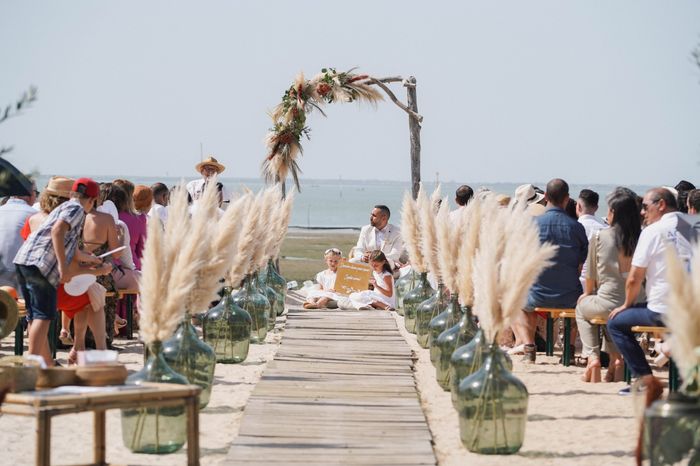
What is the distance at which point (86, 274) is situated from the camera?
872 cm

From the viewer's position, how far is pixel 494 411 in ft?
20.6

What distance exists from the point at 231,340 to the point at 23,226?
6.31ft

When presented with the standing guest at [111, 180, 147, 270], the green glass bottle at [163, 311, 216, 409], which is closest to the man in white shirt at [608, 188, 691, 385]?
the green glass bottle at [163, 311, 216, 409]

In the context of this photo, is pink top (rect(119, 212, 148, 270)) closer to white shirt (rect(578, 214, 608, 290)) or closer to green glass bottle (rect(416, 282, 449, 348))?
green glass bottle (rect(416, 282, 449, 348))

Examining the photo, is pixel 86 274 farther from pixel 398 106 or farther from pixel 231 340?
pixel 398 106

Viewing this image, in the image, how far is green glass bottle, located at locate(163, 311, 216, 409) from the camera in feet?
23.9


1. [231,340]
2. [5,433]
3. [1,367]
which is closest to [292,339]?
[231,340]

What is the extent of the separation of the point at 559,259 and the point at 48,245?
166 inches

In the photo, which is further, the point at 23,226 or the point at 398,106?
the point at 398,106

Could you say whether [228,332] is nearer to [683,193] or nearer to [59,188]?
[59,188]

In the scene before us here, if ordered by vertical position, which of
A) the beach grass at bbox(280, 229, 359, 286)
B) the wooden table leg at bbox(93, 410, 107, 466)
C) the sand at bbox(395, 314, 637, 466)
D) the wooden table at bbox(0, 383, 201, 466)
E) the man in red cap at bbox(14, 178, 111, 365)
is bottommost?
the beach grass at bbox(280, 229, 359, 286)

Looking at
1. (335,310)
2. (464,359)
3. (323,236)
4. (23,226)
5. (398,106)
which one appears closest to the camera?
(464,359)

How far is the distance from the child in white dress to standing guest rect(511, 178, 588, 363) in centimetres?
389

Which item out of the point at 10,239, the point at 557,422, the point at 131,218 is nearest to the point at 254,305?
the point at 131,218
